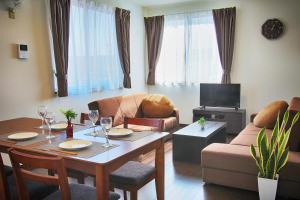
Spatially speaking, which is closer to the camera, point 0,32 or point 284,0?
point 0,32

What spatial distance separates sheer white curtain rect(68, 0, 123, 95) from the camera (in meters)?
4.21

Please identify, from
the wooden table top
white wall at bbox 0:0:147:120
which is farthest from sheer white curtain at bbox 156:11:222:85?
the wooden table top

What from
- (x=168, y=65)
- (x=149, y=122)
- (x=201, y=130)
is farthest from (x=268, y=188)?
(x=168, y=65)

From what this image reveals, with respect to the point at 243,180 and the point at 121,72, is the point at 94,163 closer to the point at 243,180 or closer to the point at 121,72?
the point at 243,180

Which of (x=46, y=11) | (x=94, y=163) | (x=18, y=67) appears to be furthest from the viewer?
(x=46, y=11)

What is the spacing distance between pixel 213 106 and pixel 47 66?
10.4ft

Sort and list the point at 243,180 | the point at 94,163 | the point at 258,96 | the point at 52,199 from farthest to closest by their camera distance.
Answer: the point at 258,96 → the point at 243,180 → the point at 52,199 → the point at 94,163

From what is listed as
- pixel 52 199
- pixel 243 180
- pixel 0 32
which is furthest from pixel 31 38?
pixel 243 180

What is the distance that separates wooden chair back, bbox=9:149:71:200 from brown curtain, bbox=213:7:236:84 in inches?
173

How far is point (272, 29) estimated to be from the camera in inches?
194

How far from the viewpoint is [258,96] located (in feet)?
17.1

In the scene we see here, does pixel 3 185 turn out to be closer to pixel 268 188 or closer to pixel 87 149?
pixel 87 149

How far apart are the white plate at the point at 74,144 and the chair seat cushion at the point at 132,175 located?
37cm

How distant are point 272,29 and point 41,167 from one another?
→ 4725 millimetres
